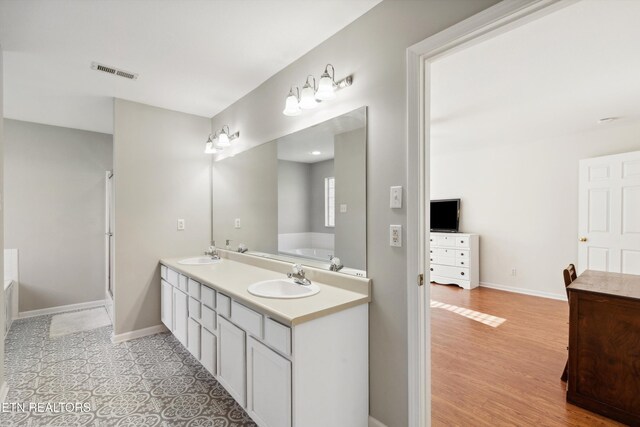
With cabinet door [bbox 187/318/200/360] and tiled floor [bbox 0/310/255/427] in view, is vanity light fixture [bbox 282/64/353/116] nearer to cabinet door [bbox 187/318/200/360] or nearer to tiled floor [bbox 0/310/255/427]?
cabinet door [bbox 187/318/200/360]

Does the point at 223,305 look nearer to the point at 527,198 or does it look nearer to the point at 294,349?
the point at 294,349

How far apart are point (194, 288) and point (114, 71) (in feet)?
6.19

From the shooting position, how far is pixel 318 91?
1.88 m

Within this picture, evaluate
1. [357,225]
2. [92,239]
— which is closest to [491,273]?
[357,225]

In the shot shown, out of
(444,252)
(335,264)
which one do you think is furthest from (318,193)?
(444,252)

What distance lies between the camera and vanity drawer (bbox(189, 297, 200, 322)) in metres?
2.32

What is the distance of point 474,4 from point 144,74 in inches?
97.3

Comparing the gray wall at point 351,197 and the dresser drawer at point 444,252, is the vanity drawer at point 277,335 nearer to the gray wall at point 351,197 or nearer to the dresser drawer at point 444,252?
the gray wall at point 351,197

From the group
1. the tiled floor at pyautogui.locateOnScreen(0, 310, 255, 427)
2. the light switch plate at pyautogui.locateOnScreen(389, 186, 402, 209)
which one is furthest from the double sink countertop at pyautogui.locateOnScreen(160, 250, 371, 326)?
the tiled floor at pyautogui.locateOnScreen(0, 310, 255, 427)

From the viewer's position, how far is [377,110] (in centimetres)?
171

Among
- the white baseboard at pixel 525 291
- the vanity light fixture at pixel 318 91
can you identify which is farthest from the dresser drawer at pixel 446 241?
the vanity light fixture at pixel 318 91

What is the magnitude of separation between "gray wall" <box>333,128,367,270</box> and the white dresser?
3802 millimetres

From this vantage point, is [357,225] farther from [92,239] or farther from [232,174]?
[92,239]

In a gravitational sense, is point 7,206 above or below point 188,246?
above
